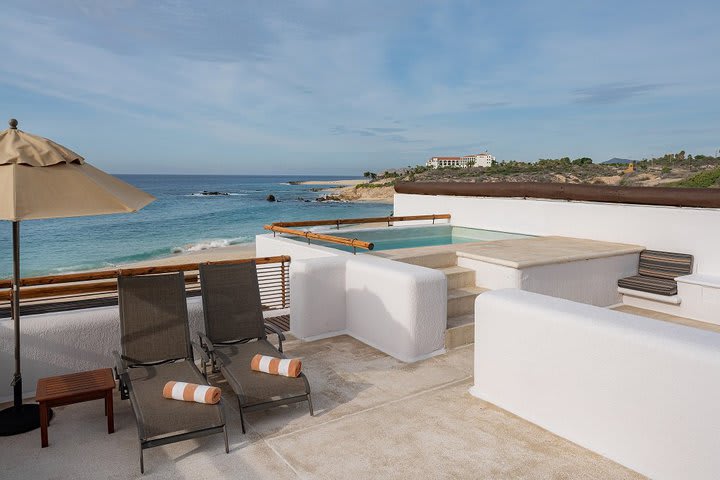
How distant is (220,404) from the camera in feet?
10.9

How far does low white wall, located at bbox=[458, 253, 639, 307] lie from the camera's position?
6.36m

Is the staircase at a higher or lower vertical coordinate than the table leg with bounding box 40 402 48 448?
higher

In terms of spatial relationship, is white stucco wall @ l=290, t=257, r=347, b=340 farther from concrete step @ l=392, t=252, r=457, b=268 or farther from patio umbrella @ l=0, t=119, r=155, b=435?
patio umbrella @ l=0, t=119, r=155, b=435

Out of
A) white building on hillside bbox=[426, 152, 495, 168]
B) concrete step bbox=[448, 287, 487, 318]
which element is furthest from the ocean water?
white building on hillside bbox=[426, 152, 495, 168]

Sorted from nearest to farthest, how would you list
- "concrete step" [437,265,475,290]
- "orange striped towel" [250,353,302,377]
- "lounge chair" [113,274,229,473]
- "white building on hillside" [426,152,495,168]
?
"lounge chair" [113,274,229,473], "orange striped towel" [250,353,302,377], "concrete step" [437,265,475,290], "white building on hillside" [426,152,495,168]

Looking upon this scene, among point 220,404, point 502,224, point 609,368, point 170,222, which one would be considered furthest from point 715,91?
point 170,222

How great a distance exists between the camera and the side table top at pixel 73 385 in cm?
330

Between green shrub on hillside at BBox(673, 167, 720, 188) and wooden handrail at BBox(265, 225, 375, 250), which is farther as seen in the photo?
green shrub on hillside at BBox(673, 167, 720, 188)

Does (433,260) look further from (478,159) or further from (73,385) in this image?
(478,159)

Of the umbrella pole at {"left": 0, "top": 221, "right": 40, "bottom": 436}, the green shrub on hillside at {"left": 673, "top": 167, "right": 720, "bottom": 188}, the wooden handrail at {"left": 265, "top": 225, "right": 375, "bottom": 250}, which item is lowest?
the umbrella pole at {"left": 0, "top": 221, "right": 40, "bottom": 436}

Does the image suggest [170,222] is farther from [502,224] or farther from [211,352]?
[211,352]

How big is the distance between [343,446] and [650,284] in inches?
223

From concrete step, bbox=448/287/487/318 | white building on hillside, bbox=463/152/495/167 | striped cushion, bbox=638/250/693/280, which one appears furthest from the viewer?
white building on hillside, bbox=463/152/495/167

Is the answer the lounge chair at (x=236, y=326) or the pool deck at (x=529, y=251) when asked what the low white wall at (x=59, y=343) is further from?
the pool deck at (x=529, y=251)
